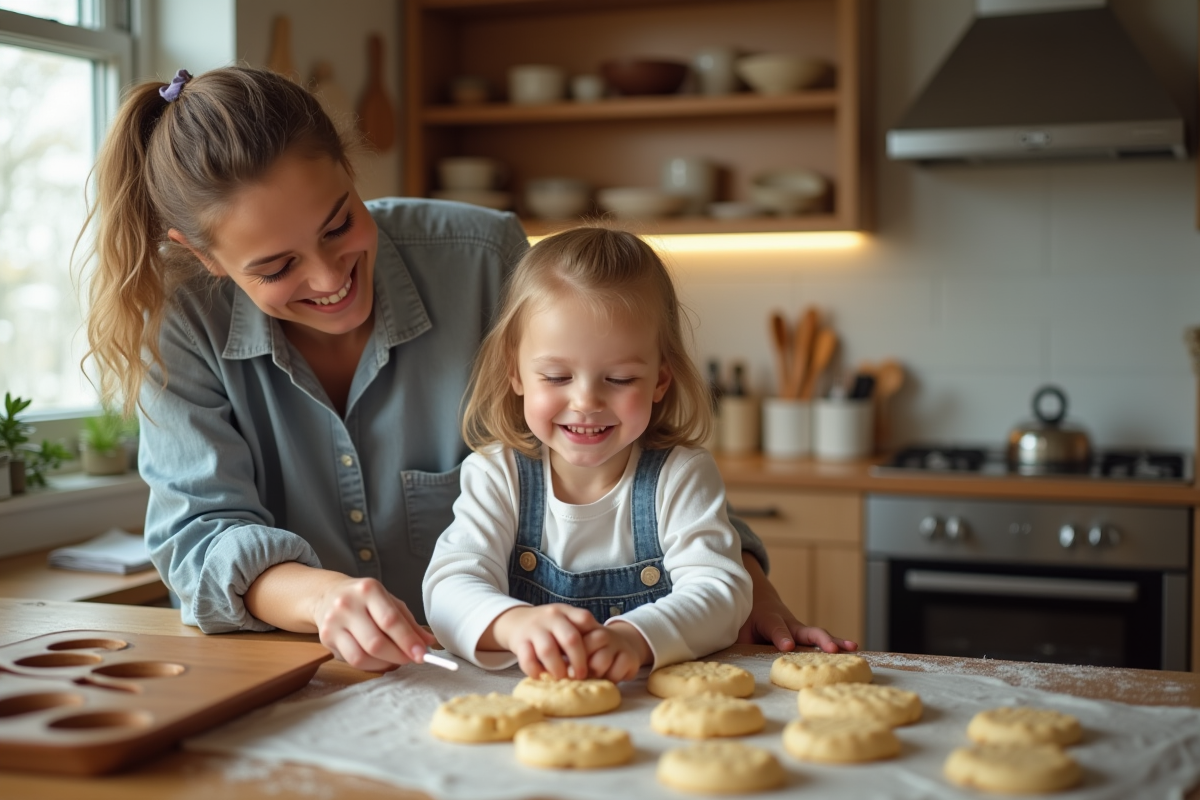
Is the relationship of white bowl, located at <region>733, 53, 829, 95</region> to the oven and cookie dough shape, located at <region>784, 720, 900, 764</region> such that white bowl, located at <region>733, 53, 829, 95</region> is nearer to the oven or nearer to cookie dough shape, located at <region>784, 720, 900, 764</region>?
the oven

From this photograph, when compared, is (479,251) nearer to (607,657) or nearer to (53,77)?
(607,657)

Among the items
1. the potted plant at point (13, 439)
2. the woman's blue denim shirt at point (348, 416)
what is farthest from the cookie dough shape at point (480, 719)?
the potted plant at point (13, 439)

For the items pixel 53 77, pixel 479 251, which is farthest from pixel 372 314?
pixel 53 77

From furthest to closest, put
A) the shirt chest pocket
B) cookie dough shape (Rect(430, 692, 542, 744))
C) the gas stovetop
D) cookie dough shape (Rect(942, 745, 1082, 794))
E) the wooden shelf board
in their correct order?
the wooden shelf board, the gas stovetop, the shirt chest pocket, cookie dough shape (Rect(430, 692, 542, 744)), cookie dough shape (Rect(942, 745, 1082, 794))

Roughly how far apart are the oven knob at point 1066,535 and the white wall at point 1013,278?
60 cm

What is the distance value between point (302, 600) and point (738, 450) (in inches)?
82.5

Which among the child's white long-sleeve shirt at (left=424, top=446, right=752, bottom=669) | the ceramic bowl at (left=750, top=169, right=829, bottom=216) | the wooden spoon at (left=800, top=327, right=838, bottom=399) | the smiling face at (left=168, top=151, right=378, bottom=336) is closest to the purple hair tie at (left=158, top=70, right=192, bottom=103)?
the smiling face at (left=168, top=151, right=378, bottom=336)

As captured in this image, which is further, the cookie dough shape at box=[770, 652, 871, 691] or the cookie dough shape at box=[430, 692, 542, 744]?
the cookie dough shape at box=[770, 652, 871, 691]

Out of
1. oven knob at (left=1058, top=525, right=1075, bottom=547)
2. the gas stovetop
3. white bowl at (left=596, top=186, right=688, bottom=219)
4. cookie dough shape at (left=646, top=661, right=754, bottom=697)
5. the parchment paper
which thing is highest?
white bowl at (left=596, top=186, right=688, bottom=219)

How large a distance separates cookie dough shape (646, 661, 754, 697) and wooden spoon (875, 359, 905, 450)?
216cm

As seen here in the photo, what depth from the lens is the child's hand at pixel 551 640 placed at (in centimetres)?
103

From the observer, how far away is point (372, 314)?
60.6 inches

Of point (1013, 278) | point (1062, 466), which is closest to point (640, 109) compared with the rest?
point (1013, 278)

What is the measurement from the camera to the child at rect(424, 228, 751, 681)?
1.24 m
